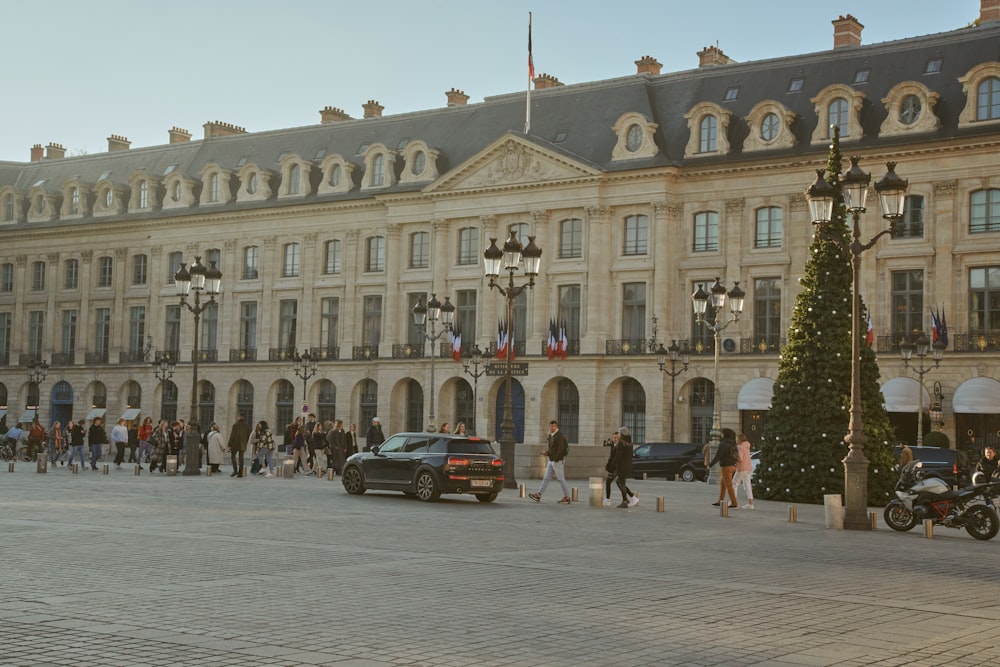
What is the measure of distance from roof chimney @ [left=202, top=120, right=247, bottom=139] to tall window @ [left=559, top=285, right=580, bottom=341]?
25786mm

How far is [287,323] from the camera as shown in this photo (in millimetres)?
69688

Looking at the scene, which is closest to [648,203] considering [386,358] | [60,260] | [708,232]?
[708,232]

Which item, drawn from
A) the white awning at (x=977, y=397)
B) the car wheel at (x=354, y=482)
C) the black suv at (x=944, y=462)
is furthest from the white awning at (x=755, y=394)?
the car wheel at (x=354, y=482)

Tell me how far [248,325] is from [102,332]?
1017 centimetres

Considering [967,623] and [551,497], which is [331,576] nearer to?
[967,623]

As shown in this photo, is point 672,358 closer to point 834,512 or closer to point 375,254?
point 375,254

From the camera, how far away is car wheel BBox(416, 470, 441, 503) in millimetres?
26547

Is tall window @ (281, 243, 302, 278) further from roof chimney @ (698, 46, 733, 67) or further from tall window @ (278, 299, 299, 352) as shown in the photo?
roof chimney @ (698, 46, 733, 67)

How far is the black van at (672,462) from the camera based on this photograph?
160 ft

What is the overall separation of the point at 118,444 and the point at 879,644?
35742 mm

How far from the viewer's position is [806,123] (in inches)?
2178

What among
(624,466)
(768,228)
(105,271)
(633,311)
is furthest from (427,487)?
(105,271)

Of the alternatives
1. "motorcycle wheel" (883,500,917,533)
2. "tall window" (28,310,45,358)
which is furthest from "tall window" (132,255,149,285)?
"motorcycle wheel" (883,500,917,533)

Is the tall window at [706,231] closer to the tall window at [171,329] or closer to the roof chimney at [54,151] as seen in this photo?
the tall window at [171,329]
